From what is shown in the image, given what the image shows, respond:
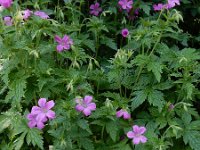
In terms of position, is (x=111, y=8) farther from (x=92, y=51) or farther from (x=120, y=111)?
(x=120, y=111)

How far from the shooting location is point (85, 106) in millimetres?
2738

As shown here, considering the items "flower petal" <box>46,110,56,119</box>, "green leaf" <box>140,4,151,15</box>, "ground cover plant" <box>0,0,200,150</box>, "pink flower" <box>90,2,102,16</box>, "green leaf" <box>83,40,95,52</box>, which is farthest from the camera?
"pink flower" <box>90,2,102,16</box>

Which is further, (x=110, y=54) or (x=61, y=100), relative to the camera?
(x=110, y=54)

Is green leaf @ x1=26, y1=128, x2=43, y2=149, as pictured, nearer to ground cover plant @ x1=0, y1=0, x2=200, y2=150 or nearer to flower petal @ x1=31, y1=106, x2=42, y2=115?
ground cover plant @ x1=0, y1=0, x2=200, y2=150

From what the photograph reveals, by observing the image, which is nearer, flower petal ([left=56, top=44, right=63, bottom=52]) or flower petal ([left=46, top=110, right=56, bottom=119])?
flower petal ([left=46, top=110, right=56, bottom=119])

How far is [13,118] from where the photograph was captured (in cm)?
296

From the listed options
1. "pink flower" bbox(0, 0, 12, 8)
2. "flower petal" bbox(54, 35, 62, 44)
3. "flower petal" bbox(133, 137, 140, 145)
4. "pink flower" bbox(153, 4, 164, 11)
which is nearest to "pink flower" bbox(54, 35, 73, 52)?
"flower petal" bbox(54, 35, 62, 44)

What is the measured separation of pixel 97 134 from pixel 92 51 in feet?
2.79

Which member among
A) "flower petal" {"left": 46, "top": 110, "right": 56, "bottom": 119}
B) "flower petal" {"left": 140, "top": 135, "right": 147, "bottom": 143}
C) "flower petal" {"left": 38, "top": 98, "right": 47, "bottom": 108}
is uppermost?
"flower petal" {"left": 38, "top": 98, "right": 47, "bottom": 108}

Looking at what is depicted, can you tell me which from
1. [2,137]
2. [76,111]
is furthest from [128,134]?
[2,137]

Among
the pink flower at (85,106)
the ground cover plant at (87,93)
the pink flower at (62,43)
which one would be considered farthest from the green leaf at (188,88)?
the pink flower at (62,43)

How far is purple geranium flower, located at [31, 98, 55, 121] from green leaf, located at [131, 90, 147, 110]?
0.55 m

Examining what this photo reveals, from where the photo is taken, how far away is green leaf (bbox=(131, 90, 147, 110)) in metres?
2.96

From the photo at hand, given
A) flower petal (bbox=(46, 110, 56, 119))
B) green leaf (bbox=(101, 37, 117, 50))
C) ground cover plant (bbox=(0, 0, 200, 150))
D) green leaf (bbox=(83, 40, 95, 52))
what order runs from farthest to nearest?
green leaf (bbox=(101, 37, 117, 50)) → green leaf (bbox=(83, 40, 95, 52)) → ground cover plant (bbox=(0, 0, 200, 150)) → flower petal (bbox=(46, 110, 56, 119))
